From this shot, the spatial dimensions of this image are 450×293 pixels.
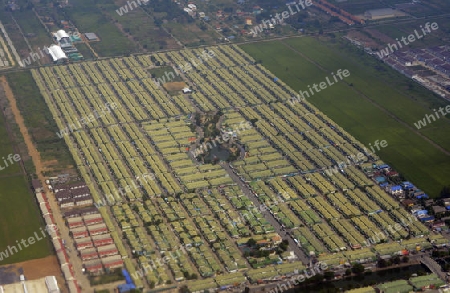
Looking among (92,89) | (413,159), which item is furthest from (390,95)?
(92,89)

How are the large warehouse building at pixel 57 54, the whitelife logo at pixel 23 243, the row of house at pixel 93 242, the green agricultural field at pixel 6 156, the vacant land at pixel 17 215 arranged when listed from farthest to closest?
the large warehouse building at pixel 57 54 → the green agricultural field at pixel 6 156 → the vacant land at pixel 17 215 → the whitelife logo at pixel 23 243 → the row of house at pixel 93 242

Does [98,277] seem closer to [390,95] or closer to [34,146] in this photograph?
[34,146]

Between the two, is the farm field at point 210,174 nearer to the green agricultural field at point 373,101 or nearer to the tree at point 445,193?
the green agricultural field at point 373,101

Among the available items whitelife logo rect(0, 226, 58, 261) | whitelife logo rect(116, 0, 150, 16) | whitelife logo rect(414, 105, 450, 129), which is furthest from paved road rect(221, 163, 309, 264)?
whitelife logo rect(116, 0, 150, 16)

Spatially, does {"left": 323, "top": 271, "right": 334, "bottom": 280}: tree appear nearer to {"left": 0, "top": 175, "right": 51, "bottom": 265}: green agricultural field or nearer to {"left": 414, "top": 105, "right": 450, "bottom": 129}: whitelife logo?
{"left": 0, "top": 175, "right": 51, "bottom": 265}: green agricultural field

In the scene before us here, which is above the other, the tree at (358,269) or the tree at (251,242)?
the tree at (251,242)

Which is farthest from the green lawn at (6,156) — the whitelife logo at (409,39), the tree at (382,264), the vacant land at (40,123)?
the whitelife logo at (409,39)

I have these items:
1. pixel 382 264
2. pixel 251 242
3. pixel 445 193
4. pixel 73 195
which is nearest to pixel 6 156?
pixel 73 195
